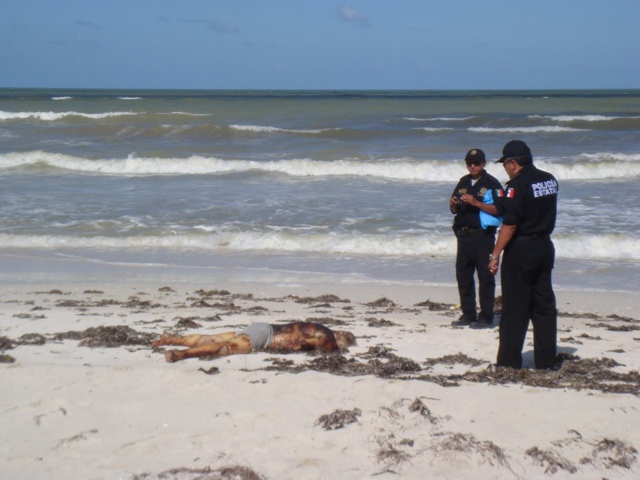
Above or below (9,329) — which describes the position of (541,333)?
above

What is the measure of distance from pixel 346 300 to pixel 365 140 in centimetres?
1846

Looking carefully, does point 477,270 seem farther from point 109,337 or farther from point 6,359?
point 6,359

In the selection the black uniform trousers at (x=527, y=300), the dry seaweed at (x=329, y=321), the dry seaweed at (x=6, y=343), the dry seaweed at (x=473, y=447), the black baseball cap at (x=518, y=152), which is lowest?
the dry seaweed at (x=329, y=321)

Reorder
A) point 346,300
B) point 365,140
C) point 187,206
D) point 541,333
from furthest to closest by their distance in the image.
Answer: point 365,140 < point 187,206 < point 346,300 < point 541,333

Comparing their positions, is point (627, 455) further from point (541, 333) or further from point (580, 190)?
point (580, 190)

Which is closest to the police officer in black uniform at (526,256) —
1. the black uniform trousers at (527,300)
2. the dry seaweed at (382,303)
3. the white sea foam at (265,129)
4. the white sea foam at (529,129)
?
the black uniform trousers at (527,300)

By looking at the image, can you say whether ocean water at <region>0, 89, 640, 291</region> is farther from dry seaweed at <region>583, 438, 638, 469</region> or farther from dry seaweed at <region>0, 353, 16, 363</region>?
dry seaweed at <region>583, 438, 638, 469</region>

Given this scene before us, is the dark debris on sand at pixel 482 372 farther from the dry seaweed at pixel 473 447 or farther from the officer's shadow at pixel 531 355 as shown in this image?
the dry seaweed at pixel 473 447

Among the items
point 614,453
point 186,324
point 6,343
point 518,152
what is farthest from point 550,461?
point 6,343

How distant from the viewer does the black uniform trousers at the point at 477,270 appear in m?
6.58

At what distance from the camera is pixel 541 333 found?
16.8ft

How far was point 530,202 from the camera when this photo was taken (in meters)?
4.87

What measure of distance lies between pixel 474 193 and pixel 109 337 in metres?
3.12

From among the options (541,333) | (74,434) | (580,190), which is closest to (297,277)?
(541,333)
